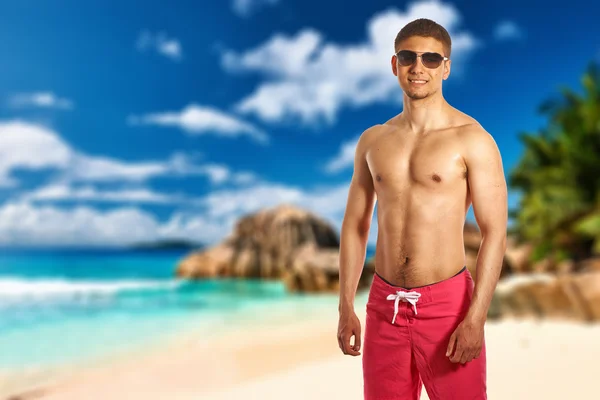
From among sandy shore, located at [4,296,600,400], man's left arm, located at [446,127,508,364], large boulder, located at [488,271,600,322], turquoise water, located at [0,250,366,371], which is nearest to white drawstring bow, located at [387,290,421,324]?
man's left arm, located at [446,127,508,364]

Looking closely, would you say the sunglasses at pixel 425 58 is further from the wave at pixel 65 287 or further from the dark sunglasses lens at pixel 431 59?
the wave at pixel 65 287

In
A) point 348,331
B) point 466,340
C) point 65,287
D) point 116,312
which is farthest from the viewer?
point 65,287

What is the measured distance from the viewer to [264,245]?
27.5 meters

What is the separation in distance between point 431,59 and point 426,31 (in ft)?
0.36

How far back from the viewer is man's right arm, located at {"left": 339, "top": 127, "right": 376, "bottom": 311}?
7.23ft

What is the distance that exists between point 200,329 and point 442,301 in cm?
1126

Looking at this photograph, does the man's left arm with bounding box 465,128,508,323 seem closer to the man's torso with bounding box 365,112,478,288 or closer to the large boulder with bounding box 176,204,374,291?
the man's torso with bounding box 365,112,478,288

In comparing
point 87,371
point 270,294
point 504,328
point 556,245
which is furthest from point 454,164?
point 270,294

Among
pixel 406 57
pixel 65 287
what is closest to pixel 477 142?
pixel 406 57

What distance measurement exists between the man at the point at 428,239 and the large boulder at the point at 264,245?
23.2 meters

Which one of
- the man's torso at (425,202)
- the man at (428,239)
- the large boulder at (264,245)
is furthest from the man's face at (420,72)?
the large boulder at (264,245)

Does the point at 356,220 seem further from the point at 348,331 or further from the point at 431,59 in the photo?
the point at 431,59

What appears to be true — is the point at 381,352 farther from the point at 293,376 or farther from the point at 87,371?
the point at 87,371

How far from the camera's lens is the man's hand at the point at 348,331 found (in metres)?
2.14
